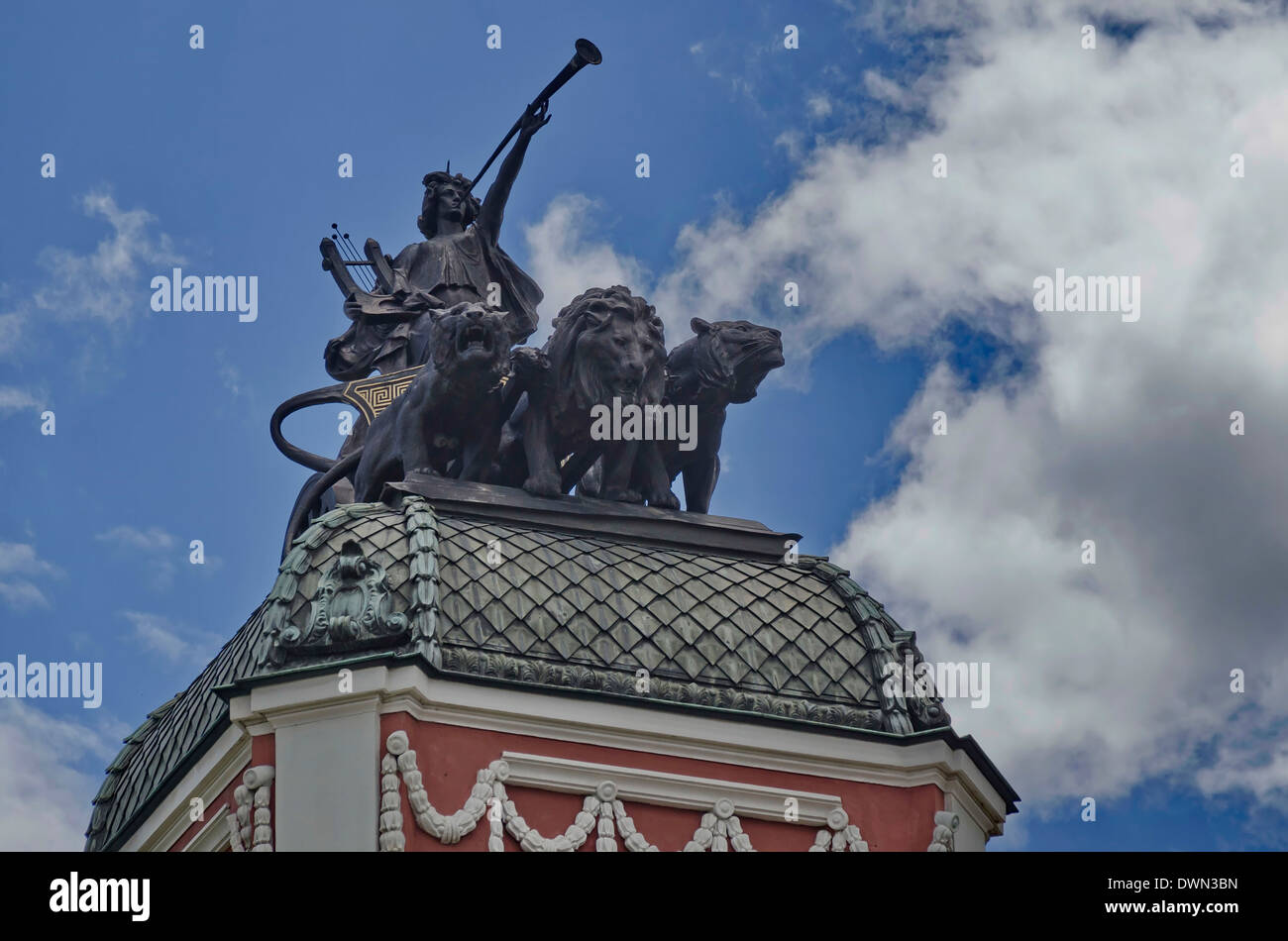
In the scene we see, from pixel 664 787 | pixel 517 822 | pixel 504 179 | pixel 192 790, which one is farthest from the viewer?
pixel 504 179

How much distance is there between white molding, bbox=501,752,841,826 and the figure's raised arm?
1046 cm

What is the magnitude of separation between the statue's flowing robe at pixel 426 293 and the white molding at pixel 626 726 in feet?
31.8

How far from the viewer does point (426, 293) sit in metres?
37.2

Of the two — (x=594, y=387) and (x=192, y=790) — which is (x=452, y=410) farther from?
(x=192, y=790)

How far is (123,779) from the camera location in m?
31.4

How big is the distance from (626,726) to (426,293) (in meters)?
11.0

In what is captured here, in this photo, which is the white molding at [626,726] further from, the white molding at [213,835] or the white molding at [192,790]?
the white molding at [213,835]

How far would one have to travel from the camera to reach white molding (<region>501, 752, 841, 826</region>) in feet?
89.1

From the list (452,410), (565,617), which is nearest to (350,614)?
(565,617)

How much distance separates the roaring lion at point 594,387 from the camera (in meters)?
31.0

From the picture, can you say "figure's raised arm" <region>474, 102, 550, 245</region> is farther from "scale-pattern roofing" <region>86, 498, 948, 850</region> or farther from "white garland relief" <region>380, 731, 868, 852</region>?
→ "white garland relief" <region>380, 731, 868, 852</region>

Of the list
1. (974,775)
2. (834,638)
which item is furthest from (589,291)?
(974,775)

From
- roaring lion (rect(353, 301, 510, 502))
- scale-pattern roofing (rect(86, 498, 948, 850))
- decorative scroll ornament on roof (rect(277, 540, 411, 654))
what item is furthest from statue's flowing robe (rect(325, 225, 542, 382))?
decorative scroll ornament on roof (rect(277, 540, 411, 654))

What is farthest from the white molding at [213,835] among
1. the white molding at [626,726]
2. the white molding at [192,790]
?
the white molding at [626,726]
